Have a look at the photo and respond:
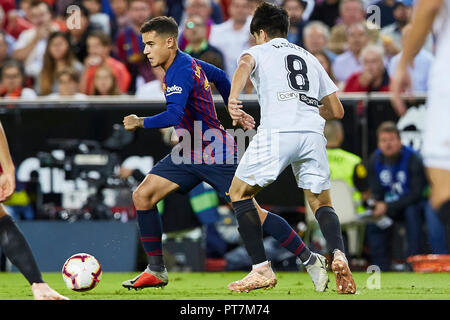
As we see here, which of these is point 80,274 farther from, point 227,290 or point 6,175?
point 6,175

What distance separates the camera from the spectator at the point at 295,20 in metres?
11.7

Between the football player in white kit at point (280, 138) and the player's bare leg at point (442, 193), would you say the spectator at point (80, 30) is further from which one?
the player's bare leg at point (442, 193)

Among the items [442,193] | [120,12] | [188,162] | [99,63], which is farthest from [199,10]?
[442,193]

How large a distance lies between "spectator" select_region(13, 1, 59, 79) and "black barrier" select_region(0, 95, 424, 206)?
1.66 metres

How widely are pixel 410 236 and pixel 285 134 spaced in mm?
3826

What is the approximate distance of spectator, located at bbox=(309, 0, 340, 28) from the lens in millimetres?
12250

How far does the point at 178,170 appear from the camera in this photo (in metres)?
7.30

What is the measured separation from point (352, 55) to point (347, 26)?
61 cm

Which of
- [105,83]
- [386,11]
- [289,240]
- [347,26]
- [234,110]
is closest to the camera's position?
[234,110]

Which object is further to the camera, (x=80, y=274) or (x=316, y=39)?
(x=316, y=39)

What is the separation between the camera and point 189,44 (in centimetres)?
1126

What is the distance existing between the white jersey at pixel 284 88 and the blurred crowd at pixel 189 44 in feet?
12.5

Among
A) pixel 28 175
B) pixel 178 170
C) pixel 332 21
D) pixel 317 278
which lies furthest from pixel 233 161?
pixel 332 21

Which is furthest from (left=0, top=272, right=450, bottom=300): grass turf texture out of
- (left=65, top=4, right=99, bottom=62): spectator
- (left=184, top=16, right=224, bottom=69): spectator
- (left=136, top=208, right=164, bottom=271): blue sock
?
(left=65, top=4, right=99, bottom=62): spectator
